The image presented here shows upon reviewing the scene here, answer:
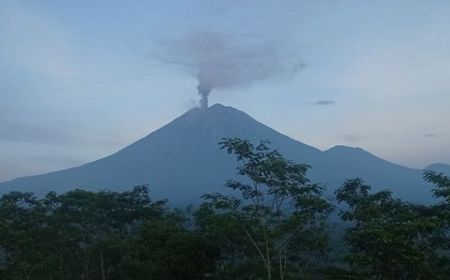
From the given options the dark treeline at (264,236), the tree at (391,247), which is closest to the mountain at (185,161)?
the dark treeline at (264,236)

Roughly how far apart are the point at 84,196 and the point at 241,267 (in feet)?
29.2

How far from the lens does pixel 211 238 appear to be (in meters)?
15.8

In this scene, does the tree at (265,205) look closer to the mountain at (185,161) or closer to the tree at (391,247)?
the tree at (391,247)

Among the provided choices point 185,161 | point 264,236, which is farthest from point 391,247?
point 185,161

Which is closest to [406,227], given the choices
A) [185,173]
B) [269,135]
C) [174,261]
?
[174,261]

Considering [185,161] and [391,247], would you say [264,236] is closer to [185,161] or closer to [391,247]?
[391,247]

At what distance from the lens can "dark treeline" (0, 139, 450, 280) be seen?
1137 cm

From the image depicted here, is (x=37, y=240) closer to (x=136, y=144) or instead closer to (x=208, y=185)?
(x=208, y=185)

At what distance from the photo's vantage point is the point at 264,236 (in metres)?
13.3

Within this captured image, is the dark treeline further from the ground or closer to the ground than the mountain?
closer to the ground

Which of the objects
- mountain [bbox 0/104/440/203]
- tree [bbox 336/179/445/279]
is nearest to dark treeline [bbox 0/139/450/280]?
tree [bbox 336/179/445/279]

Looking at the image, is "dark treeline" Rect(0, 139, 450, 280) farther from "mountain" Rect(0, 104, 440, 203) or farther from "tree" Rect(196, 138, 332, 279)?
"mountain" Rect(0, 104, 440, 203)

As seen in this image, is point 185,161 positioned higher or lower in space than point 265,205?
higher

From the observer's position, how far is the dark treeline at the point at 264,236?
1137 cm
